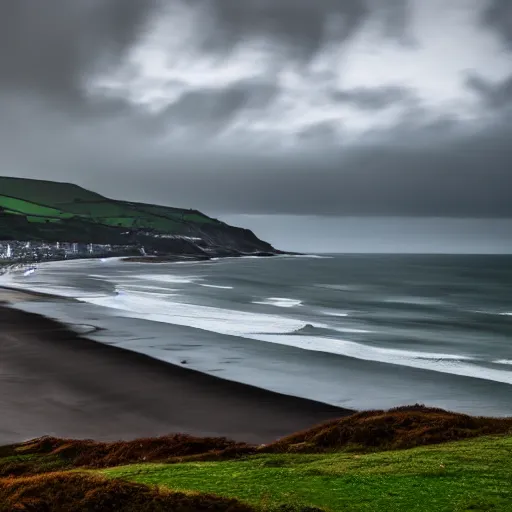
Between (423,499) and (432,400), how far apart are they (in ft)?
44.5

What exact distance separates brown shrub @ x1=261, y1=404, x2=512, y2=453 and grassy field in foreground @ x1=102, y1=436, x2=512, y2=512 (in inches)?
37.8

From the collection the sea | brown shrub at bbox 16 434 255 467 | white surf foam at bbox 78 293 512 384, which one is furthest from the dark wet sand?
white surf foam at bbox 78 293 512 384

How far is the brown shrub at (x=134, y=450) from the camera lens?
11.5m

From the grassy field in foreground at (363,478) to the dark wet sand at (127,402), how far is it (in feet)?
18.3

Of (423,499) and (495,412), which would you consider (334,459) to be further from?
(495,412)

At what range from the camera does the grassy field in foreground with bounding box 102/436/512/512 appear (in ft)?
25.5

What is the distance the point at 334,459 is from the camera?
10.5 m

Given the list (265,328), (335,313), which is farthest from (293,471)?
(335,313)

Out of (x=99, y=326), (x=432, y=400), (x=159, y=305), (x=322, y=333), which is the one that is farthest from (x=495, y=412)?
(x=159, y=305)

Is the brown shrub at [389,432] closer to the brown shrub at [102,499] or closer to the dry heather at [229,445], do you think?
the dry heather at [229,445]

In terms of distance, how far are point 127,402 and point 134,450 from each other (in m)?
7.03

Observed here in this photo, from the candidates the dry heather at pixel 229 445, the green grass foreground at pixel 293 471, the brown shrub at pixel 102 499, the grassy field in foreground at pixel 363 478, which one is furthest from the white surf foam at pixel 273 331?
the brown shrub at pixel 102 499

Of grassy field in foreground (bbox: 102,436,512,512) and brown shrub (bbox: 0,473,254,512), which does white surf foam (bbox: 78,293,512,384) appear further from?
brown shrub (bbox: 0,473,254,512)

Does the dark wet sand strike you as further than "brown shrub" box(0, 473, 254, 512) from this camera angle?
Yes
